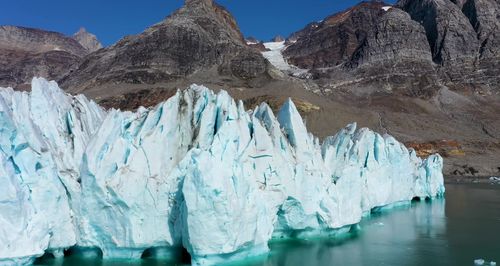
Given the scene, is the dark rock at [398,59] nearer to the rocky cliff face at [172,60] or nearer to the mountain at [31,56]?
the rocky cliff face at [172,60]

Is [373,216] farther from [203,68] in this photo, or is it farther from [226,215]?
[203,68]

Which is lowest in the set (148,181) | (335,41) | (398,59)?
(148,181)

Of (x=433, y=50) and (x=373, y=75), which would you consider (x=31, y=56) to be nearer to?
(x=373, y=75)

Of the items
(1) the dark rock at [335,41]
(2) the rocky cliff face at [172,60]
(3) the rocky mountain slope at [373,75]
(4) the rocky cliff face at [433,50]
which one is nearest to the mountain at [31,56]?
(2) the rocky cliff face at [172,60]

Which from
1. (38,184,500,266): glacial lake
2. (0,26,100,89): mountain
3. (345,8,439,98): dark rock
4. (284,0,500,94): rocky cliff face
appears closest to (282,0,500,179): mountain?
(284,0,500,94): rocky cliff face

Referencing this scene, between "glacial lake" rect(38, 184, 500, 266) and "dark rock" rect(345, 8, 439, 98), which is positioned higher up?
"dark rock" rect(345, 8, 439, 98)

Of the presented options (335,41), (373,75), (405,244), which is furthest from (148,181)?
(335,41)

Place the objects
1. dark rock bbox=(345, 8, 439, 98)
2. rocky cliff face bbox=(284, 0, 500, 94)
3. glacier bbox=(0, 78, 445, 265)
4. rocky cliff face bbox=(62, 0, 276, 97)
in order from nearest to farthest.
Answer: glacier bbox=(0, 78, 445, 265) < rocky cliff face bbox=(62, 0, 276, 97) < dark rock bbox=(345, 8, 439, 98) < rocky cliff face bbox=(284, 0, 500, 94)

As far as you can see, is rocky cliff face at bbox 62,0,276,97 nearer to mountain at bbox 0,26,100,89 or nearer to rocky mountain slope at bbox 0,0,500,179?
rocky mountain slope at bbox 0,0,500,179
